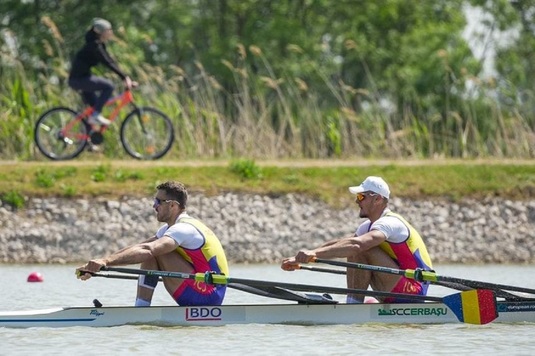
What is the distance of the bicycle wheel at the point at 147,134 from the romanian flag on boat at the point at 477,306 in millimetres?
10074

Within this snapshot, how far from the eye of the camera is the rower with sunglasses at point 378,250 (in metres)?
13.7

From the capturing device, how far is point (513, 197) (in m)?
23.4

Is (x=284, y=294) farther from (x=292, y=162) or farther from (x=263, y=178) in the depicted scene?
(x=292, y=162)

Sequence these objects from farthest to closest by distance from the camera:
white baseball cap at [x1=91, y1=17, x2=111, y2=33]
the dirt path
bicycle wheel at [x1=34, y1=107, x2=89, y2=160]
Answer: the dirt path, bicycle wheel at [x1=34, y1=107, x2=89, y2=160], white baseball cap at [x1=91, y1=17, x2=111, y2=33]

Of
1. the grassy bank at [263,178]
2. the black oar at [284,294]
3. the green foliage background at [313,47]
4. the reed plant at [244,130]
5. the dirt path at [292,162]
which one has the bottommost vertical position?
the black oar at [284,294]

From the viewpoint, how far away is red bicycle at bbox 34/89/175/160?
2286 cm

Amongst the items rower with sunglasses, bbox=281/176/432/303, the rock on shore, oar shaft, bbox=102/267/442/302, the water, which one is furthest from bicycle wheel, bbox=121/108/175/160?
the water

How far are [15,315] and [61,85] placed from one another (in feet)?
47.4

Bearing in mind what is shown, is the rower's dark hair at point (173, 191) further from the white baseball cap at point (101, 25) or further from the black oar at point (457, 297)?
the white baseball cap at point (101, 25)

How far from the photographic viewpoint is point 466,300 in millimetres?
13602

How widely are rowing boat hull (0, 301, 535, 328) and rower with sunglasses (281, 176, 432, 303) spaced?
252 millimetres

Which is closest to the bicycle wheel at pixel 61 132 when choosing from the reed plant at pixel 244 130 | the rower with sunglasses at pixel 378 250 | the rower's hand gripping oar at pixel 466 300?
the reed plant at pixel 244 130

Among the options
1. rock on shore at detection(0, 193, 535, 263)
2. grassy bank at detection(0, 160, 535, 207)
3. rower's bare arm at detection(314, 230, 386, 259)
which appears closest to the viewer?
rower's bare arm at detection(314, 230, 386, 259)

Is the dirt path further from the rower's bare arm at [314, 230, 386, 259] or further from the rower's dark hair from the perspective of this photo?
the rower's bare arm at [314, 230, 386, 259]
